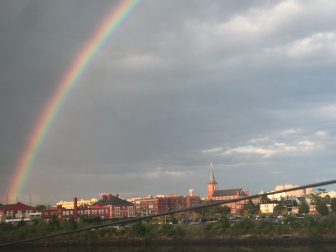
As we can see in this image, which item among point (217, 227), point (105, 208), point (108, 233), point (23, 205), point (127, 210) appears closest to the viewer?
point (217, 227)

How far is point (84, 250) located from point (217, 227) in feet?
51.9

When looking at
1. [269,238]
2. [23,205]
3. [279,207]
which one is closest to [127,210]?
[23,205]

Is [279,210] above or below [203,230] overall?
above

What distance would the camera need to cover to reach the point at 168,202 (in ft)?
374

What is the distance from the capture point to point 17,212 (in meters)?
85.1

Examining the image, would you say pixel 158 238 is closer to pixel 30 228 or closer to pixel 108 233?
pixel 108 233

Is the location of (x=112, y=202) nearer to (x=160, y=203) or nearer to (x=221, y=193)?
(x=160, y=203)

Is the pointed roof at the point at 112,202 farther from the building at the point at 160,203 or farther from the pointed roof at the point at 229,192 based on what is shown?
the pointed roof at the point at 229,192

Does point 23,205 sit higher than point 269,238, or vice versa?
point 23,205

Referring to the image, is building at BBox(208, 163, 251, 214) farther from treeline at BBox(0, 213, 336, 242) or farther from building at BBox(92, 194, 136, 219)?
treeline at BBox(0, 213, 336, 242)

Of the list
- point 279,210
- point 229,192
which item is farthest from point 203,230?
point 229,192

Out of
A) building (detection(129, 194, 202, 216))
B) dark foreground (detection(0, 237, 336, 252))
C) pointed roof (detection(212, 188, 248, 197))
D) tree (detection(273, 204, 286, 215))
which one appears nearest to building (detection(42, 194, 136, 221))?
building (detection(129, 194, 202, 216))

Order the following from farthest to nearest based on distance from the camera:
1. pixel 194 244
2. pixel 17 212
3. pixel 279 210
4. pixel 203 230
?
pixel 17 212, pixel 279 210, pixel 203 230, pixel 194 244

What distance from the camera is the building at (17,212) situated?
273 feet
